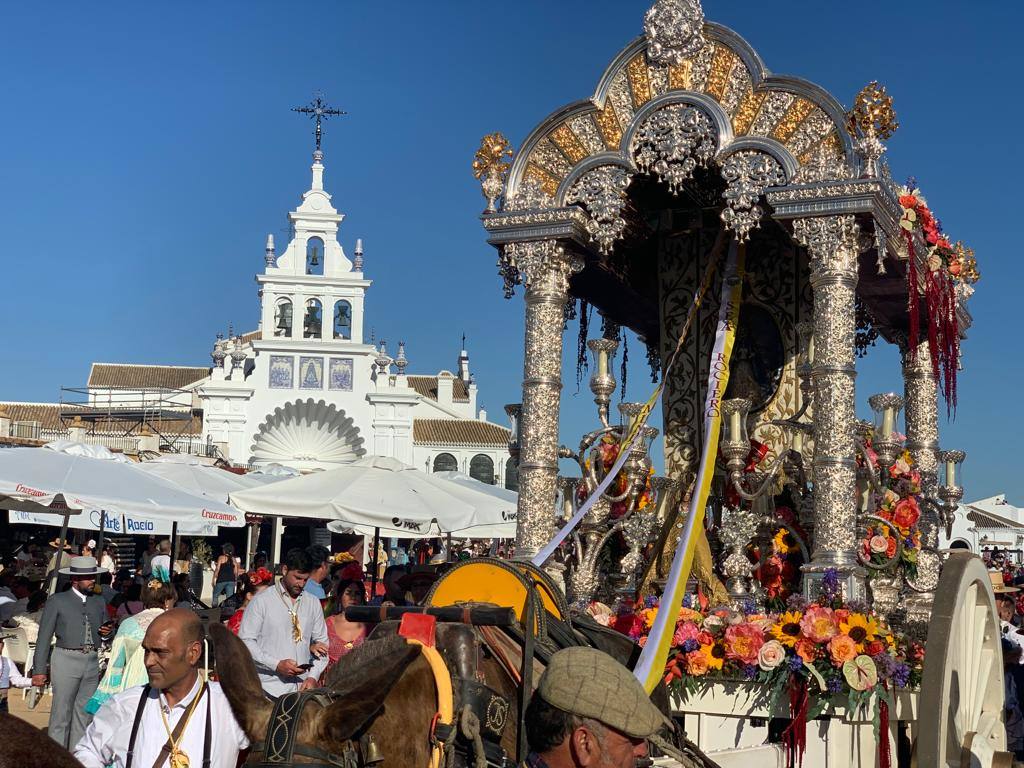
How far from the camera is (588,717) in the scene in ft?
8.44

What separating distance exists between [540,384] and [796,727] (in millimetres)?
3565

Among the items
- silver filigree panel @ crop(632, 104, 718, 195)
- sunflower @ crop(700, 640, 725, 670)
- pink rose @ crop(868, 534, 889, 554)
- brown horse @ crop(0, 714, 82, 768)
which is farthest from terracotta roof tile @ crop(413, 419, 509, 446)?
brown horse @ crop(0, 714, 82, 768)

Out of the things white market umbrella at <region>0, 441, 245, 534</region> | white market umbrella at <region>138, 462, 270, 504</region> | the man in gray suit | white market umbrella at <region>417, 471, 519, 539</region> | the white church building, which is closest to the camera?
the man in gray suit

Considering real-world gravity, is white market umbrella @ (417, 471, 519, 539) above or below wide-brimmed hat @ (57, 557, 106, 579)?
above

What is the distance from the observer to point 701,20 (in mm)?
8922

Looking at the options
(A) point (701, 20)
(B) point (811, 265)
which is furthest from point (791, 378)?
(A) point (701, 20)

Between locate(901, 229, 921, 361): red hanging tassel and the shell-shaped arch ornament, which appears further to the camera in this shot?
the shell-shaped arch ornament

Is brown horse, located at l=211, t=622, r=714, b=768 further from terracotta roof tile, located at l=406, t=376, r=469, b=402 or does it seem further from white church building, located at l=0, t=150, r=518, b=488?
terracotta roof tile, located at l=406, t=376, r=469, b=402

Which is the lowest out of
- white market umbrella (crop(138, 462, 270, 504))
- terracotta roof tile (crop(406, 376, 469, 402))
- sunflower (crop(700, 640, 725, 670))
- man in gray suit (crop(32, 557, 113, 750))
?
man in gray suit (crop(32, 557, 113, 750))

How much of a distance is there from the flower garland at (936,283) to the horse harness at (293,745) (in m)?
7.30

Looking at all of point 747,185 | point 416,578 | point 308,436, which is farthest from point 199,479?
point 308,436

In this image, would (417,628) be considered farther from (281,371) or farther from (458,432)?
(458,432)

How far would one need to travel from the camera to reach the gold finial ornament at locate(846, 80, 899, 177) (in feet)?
27.1

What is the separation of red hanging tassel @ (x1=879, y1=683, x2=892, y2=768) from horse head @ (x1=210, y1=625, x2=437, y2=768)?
13.0ft
